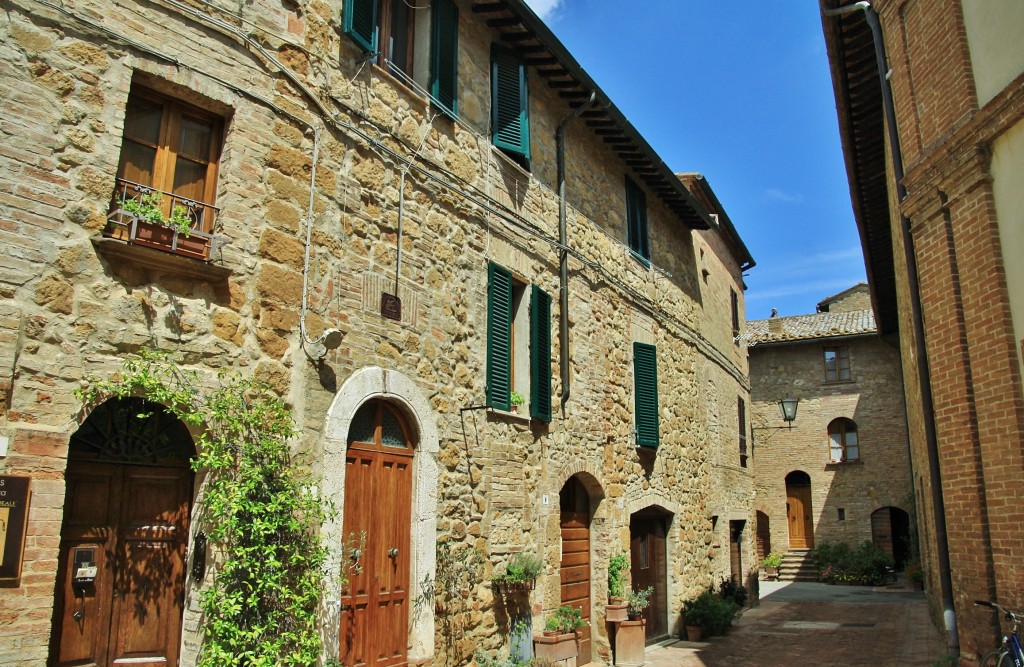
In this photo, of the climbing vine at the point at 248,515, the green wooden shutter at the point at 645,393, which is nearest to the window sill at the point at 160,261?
the climbing vine at the point at 248,515

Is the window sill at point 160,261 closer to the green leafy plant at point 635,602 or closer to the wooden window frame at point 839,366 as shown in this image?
the green leafy plant at point 635,602

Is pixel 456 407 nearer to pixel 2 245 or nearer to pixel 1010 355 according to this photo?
pixel 2 245

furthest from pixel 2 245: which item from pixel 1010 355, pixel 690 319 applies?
pixel 690 319

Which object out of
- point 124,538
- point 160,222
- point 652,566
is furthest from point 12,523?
point 652,566

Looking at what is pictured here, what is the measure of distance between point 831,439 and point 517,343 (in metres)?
20.7

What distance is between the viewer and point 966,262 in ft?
24.0

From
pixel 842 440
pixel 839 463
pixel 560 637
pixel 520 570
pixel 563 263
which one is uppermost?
pixel 563 263

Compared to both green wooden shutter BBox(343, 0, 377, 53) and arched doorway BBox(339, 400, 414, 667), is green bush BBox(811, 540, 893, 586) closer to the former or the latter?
arched doorway BBox(339, 400, 414, 667)

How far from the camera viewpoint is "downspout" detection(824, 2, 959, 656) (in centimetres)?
798

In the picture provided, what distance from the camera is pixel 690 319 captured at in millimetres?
Result: 15609

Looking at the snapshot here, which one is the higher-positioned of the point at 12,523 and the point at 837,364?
the point at 837,364

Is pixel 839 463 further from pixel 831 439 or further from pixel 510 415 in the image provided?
pixel 510 415

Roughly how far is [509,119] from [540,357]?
9.44ft

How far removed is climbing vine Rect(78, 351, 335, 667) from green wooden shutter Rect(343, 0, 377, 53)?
3.33m
